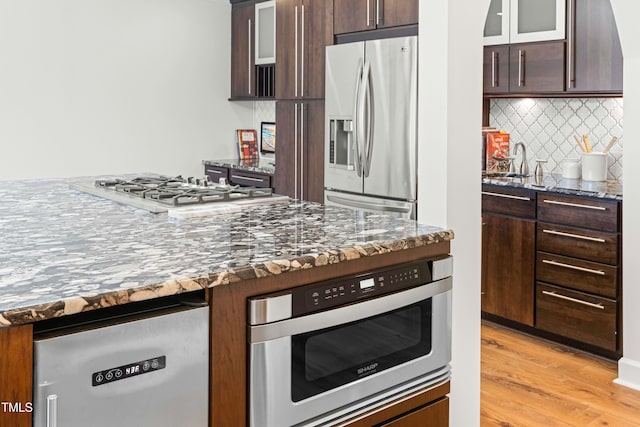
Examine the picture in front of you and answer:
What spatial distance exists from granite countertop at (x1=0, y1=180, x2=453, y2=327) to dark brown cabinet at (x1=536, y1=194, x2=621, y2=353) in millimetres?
1683

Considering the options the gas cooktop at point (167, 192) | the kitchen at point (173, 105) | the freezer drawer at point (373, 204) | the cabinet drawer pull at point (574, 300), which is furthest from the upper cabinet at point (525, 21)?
the gas cooktop at point (167, 192)

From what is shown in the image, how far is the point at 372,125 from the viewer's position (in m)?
3.72

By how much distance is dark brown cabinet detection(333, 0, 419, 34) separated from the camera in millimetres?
3553

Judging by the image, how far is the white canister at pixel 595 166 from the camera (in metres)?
3.71

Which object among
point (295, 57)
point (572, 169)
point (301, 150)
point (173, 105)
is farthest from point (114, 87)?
point (572, 169)

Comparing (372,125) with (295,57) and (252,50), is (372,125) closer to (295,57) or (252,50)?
(295,57)

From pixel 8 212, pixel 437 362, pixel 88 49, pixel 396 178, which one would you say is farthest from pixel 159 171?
pixel 437 362

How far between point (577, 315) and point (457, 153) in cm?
159

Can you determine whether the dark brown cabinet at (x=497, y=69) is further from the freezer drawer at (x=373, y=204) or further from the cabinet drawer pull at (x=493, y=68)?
the freezer drawer at (x=373, y=204)

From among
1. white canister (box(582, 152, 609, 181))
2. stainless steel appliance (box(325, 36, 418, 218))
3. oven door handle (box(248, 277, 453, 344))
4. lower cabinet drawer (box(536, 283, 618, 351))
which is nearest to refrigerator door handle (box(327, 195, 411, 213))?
stainless steel appliance (box(325, 36, 418, 218))

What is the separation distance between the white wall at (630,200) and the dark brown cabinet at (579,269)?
0.36 feet

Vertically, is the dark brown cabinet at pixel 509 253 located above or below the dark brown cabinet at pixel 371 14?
below

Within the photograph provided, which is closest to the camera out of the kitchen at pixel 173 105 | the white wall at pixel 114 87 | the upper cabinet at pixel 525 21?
the kitchen at pixel 173 105

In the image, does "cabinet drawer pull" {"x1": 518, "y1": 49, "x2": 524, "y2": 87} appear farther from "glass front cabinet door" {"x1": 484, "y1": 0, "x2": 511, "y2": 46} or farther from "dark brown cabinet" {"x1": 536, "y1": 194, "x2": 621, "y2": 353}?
"dark brown cabinet" {"x1": 536, "y1": 194, "x2": 621, "y2": 353}
